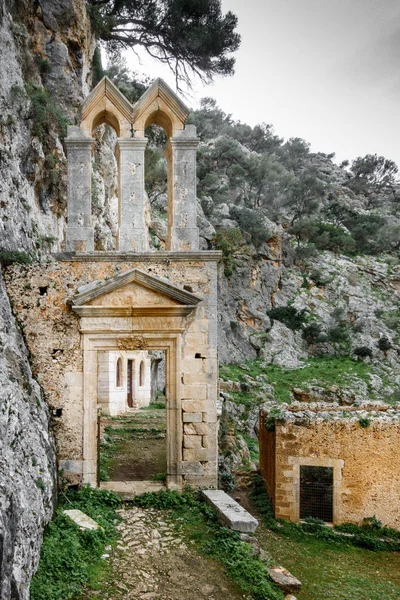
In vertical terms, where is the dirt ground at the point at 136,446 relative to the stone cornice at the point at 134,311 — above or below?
below

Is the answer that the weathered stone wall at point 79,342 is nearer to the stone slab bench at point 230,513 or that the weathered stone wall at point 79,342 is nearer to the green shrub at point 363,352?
the stone slab bench at point 230,513

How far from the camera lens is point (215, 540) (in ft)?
22.0

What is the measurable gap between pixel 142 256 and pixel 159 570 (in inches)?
207

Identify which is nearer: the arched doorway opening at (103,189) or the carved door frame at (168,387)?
the carved door frame at (168,387)

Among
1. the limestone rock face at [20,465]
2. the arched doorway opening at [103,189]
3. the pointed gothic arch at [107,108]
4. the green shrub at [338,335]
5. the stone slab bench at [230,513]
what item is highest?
the arched doorway opening at [103,189]

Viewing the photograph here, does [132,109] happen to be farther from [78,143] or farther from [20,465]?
[20,465]

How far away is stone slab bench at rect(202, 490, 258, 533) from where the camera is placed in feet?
22.4

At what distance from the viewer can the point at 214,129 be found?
182ft

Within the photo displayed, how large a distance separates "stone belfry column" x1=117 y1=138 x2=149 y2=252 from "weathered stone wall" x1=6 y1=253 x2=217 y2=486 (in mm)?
485

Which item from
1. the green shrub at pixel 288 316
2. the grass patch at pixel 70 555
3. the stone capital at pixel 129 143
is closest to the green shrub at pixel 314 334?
the green shrub at pixel 288 316

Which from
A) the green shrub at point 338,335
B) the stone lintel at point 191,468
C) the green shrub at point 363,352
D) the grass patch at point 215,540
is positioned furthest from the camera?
the green shrub at point 338,335

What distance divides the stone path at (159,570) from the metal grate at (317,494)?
5355mm

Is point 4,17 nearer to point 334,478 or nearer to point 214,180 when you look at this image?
point 334,478

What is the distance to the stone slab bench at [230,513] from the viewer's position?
22.4 feet
